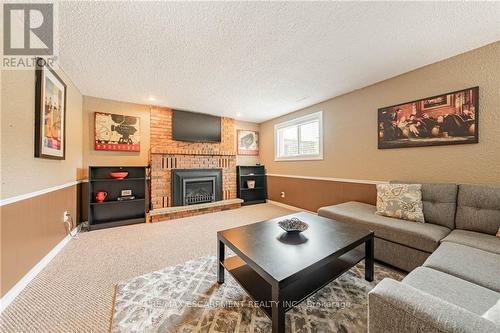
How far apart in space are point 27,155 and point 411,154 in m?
4.35

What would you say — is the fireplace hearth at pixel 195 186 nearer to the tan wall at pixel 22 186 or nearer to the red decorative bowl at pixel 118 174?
the red decorative bowl at pixel 118 174

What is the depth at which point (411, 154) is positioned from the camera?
8.14ft

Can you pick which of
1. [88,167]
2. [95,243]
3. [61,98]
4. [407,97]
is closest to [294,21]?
[407,97]

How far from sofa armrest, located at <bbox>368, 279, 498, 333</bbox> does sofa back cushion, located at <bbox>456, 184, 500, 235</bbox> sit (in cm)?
176

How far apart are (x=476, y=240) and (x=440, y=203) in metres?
0.53

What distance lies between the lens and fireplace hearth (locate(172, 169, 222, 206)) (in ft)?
13.0

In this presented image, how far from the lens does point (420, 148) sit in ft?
7.90

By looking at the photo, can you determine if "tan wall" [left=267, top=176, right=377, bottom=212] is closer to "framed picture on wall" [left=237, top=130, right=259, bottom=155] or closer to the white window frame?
the white window frame

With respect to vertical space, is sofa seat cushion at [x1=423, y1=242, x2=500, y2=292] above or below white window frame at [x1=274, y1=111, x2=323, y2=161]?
below

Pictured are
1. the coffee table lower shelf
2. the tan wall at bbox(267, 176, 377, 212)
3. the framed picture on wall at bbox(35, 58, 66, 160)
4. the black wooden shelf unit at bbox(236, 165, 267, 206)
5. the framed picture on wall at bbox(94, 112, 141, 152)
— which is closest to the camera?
the coffee table lower shelf

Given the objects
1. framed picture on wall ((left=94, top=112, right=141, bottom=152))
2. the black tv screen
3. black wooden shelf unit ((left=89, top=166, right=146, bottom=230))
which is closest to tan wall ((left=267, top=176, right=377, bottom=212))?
the black tv screen

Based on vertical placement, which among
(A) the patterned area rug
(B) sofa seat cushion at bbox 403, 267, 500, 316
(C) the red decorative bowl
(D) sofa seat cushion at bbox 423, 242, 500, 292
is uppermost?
(C) the red decorative bowl

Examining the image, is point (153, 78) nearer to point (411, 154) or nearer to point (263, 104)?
point (263, 104)

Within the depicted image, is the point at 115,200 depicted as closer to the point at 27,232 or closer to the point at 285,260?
the point at 27,232
